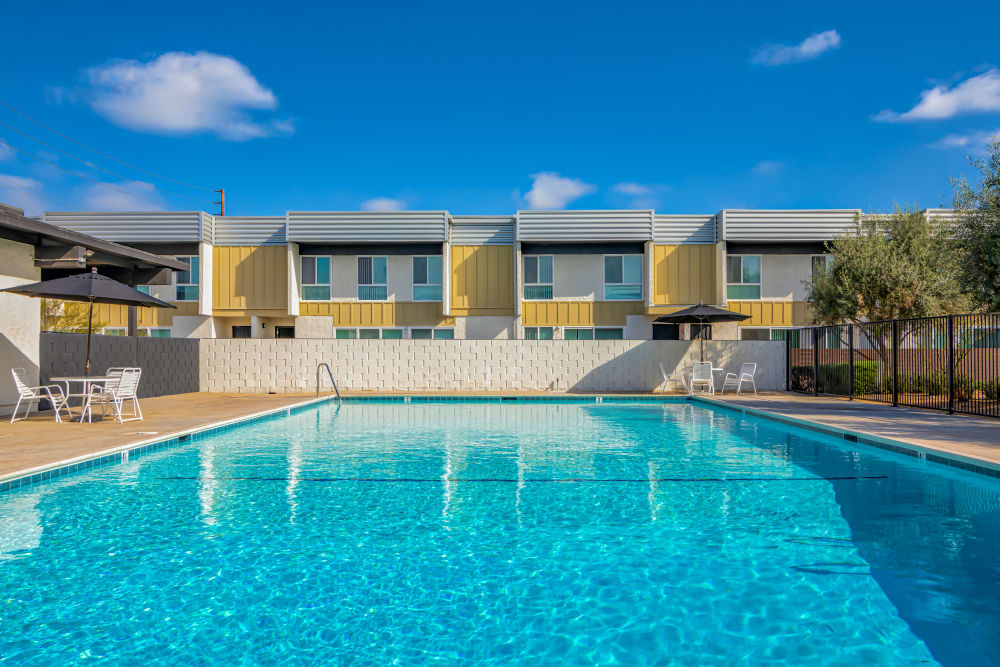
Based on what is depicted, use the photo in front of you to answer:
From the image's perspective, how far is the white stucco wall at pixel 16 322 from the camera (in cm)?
1051

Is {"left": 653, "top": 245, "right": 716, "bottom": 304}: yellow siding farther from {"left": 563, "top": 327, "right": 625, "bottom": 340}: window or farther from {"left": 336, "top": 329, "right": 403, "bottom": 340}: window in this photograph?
{"left": 336, "top": 329, "right": 403, "bottom": 340}: window

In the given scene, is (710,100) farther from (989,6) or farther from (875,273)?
(875,273)

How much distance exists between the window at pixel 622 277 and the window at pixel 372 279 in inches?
332

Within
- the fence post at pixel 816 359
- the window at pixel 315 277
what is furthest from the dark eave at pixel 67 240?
the fence post at pixel 816 359

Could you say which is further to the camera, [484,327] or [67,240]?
[484,327]

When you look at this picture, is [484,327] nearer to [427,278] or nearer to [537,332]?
[537,332]

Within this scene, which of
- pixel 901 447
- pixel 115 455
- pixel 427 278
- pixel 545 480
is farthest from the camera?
pixel 427 278

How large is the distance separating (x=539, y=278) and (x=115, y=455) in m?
16.7

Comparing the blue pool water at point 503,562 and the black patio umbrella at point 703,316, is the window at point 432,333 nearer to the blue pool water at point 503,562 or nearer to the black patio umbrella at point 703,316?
the black patio umbrella at point 703,316

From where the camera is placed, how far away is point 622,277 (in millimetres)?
21969

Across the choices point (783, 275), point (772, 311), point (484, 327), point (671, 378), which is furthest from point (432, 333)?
point (783, 275)

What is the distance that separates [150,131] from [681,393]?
110 ft

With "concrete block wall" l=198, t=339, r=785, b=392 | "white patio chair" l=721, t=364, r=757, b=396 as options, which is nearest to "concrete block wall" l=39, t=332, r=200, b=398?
"concrete block wall" l=198, t=339, r=785, b=392

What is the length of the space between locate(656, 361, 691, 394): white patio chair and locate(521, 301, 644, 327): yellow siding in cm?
473
